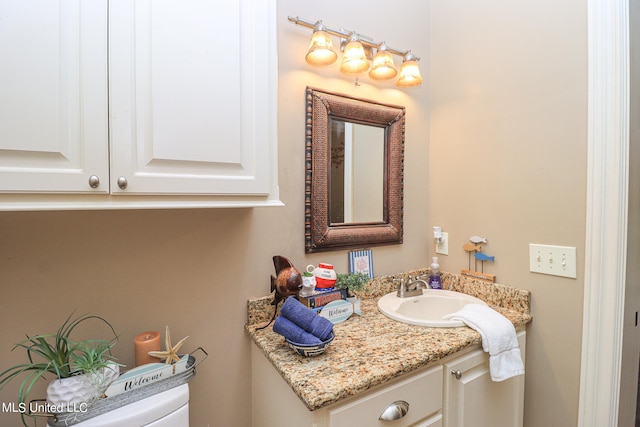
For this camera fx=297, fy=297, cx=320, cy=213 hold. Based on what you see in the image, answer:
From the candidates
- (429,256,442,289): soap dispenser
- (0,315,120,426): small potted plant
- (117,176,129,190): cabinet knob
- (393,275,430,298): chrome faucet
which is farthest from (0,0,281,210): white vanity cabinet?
(429,256,442,289): soap dispenser

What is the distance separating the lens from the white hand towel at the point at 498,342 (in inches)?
42.1

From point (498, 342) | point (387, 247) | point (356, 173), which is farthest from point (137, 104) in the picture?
point (498, 342)

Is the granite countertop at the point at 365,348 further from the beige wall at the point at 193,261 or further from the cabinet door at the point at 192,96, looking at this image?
the cabinet door at the point at 192,96

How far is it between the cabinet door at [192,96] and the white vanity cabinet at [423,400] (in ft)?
2.15

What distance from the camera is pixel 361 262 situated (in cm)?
146

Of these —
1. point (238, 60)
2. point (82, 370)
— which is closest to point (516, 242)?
point (238, 60)

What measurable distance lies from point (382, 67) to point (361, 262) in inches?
36.3

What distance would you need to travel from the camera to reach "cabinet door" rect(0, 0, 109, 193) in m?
0.64

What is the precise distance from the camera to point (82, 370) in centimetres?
80

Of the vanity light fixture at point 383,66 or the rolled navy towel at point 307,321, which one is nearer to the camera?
the rolled navy towel at point 307,321

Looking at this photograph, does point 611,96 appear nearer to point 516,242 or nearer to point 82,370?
point 516,242

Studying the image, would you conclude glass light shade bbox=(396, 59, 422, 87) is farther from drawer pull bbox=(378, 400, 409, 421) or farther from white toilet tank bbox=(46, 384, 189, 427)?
white toilet tank bbox=(46, 384, 189, 427)

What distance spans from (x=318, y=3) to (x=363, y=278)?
1.26 meters

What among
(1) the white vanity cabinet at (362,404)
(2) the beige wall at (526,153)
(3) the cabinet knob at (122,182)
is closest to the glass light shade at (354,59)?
(2) the beige wall at (526,153)
